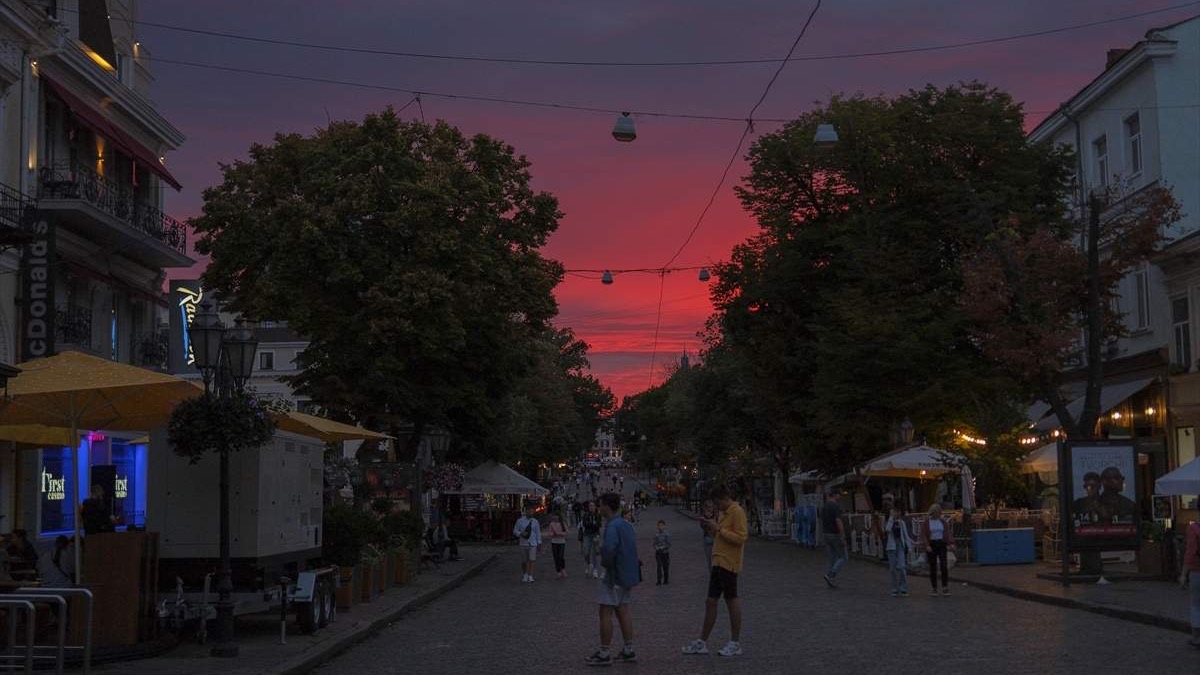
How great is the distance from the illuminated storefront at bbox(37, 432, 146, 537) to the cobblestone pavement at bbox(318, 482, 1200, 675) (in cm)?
808

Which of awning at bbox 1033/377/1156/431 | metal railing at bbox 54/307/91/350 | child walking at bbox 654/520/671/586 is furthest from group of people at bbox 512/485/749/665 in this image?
awning at bbox 1033/377/1156/431

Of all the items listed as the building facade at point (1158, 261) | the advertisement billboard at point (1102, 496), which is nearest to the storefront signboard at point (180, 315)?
the advertisement billboard at point (1102, 496)

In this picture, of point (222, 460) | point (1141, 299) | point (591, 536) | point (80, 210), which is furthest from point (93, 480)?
point (1141, 299)

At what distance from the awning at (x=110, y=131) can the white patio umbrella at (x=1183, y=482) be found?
2269 centimetres

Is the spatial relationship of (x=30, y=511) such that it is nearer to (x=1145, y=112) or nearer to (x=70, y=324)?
(x=70, y=324)

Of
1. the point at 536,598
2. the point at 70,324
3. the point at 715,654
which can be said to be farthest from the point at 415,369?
the point at 715,654

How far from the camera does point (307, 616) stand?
18109 millimetres

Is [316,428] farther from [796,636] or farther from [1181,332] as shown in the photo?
[1181,332]

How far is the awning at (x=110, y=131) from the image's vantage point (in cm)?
2988

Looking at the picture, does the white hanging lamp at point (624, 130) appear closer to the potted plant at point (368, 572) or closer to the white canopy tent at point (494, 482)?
the potted plant at point (368, 572)

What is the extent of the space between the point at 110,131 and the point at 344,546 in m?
13.9

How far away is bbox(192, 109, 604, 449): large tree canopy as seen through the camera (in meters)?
36.2

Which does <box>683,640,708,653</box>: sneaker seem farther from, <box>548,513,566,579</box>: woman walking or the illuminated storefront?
<box>548,513,566,579</box>: woman walking

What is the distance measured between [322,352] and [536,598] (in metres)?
13.5
